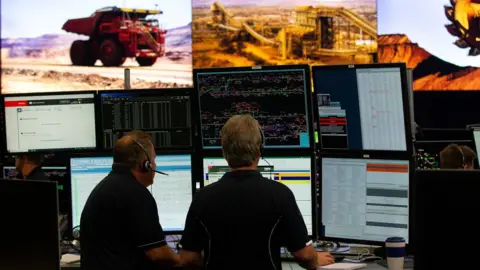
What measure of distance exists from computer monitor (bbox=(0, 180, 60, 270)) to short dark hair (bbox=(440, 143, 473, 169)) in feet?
7.80

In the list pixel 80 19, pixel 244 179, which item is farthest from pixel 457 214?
pixel 80 19

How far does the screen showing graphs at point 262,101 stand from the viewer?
3.05 m

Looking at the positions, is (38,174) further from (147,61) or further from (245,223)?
(147,61)

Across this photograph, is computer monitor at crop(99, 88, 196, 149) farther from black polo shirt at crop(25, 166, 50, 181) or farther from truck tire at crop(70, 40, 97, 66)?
truck tire at crop(70, 40, 97, 66)

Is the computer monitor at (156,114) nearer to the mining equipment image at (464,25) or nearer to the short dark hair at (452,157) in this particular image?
the short dark hair at (452,157)

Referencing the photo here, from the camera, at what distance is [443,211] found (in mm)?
1323

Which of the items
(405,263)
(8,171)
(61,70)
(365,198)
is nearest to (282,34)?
(61,70)

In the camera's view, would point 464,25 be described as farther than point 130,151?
Yes

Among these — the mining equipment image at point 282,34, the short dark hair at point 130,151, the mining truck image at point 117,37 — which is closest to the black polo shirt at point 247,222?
the short dark hair at point 130,151

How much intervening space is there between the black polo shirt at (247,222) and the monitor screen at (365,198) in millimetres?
607

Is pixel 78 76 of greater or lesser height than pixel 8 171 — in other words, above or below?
above

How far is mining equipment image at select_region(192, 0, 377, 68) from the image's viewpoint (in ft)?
22.2

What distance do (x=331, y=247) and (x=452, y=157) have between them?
101 centimetres

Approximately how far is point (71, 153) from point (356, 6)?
13.6 ft
